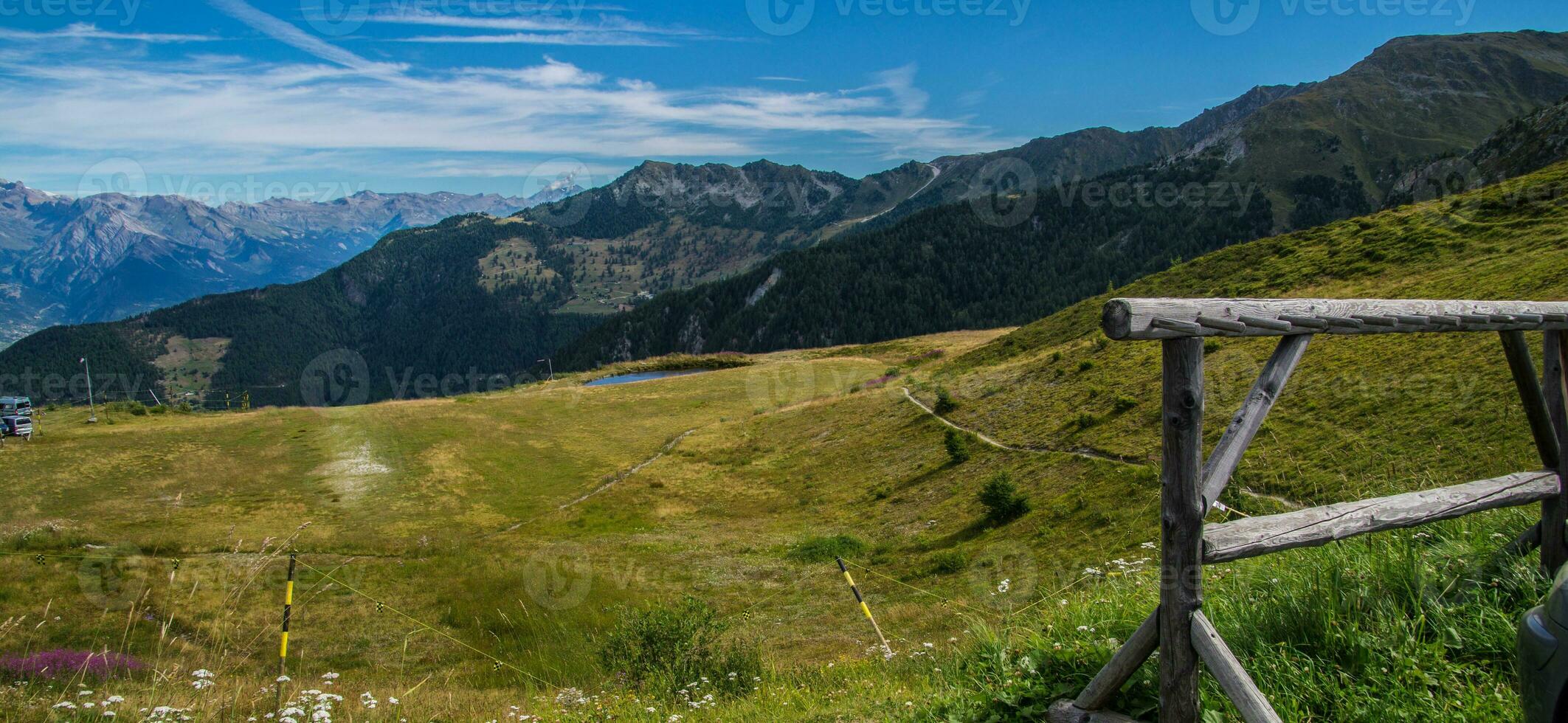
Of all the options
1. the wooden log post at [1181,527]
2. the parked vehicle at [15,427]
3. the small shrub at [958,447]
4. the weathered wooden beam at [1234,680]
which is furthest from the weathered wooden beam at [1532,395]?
the parked vehicle at [15,427]

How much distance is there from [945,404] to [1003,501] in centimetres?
1739

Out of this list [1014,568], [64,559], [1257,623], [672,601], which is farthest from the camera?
[64,559]

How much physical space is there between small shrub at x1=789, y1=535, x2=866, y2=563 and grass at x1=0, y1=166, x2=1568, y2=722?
13 cm

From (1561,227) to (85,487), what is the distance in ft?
205

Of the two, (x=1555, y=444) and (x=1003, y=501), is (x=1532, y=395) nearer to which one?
(x=1555, y=444)

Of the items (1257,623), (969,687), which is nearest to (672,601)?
(969,687)

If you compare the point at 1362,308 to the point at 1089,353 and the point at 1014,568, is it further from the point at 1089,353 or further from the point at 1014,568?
the point at 1089,353

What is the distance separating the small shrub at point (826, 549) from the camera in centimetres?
2381

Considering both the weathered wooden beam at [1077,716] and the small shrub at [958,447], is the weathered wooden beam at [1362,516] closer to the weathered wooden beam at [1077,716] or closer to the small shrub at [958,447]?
the weathered wooden beam at [1077,716]

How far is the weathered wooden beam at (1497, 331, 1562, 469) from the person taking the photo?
651 cm

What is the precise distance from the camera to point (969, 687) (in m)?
7.02

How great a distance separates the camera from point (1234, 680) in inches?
184

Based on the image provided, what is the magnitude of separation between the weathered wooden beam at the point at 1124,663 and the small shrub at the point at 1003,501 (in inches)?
651

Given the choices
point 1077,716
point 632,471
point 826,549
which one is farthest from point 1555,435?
point 632,471
